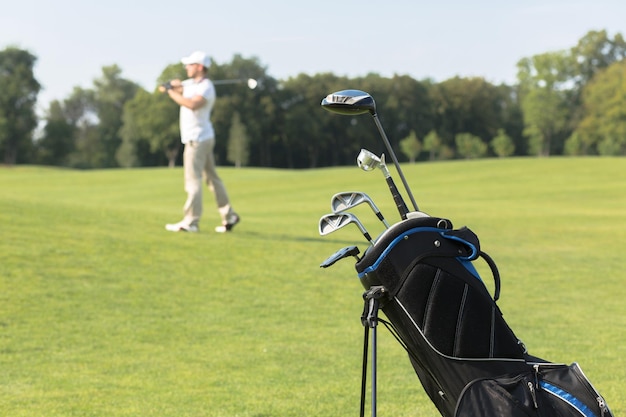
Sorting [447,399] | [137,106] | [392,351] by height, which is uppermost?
[137,106]

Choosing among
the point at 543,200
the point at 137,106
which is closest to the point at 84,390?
the point at 543,200

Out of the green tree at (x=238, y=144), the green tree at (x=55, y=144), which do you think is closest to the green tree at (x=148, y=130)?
the green tree at (x=55, y=144)

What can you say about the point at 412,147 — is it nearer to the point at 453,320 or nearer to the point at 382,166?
the point at 382,166

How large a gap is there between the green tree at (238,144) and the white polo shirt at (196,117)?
67.7m

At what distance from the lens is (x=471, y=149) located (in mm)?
81062

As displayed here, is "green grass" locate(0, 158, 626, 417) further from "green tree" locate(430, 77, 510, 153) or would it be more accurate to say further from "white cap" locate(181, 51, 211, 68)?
"green tree" locate(430, 77, 510, 153)

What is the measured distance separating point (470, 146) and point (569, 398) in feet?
262

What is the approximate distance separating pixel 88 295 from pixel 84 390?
282 centimetres

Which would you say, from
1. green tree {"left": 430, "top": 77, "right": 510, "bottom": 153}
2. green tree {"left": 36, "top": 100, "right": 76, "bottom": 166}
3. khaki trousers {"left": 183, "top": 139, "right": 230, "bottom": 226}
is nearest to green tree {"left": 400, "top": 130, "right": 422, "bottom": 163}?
green tree {"left": 430, "top": 77, "right": 510, "bottom": 153}

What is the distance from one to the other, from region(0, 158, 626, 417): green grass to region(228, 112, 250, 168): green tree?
2537 inches

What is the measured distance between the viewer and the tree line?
3164 inches

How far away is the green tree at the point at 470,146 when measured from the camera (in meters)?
81.1

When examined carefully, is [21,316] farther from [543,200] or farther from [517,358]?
[543,200]

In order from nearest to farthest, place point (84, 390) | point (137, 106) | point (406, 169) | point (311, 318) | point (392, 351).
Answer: point (84, 390) → point (392, 351) → point (311, 318) → point (406, 169) → point (137, 106)
